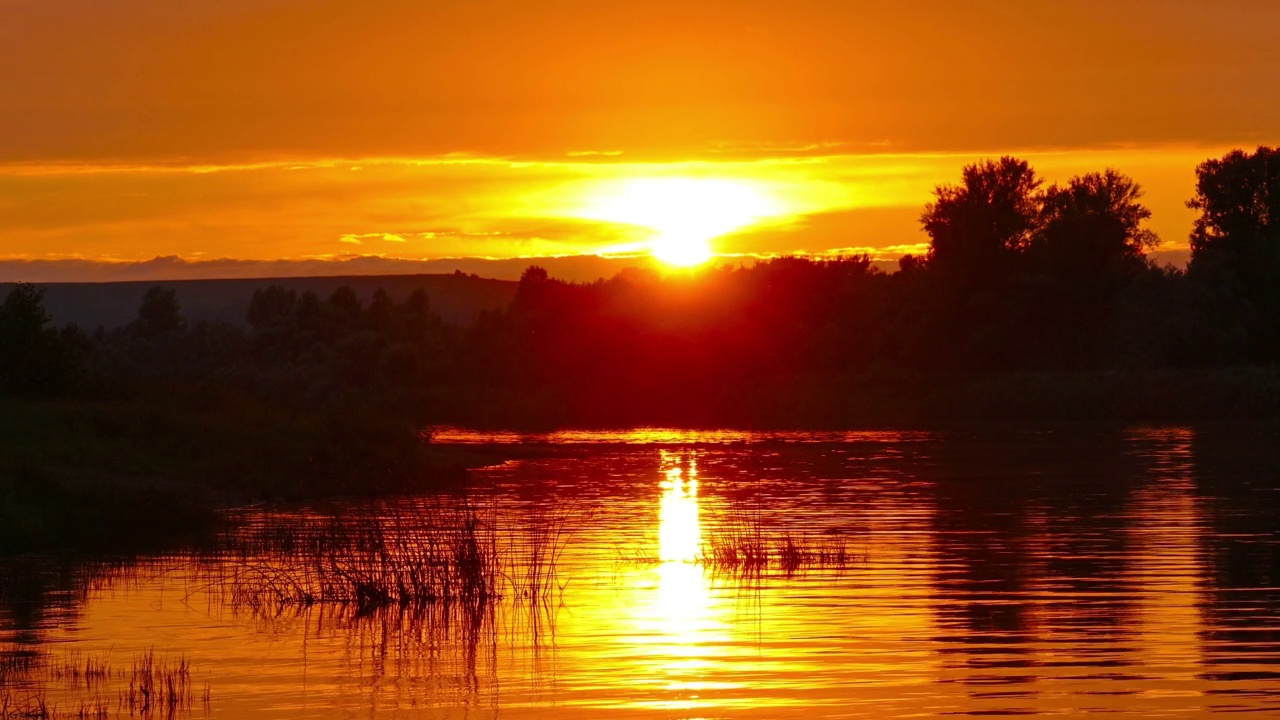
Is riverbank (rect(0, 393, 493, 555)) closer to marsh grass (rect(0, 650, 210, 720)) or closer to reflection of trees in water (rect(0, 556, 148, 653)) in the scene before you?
reflection of trees in water (rect(0, 556, 148, 653))

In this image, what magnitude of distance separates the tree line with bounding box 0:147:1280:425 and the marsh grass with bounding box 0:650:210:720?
6309 centimetres

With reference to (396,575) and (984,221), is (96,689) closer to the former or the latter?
(396,575)

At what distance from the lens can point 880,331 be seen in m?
88.4

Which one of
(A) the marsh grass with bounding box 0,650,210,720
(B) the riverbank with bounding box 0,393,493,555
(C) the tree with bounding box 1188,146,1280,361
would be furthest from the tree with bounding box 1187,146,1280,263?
(A) the marsh grass with bounding box 0,650,210,720

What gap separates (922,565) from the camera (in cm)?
2328

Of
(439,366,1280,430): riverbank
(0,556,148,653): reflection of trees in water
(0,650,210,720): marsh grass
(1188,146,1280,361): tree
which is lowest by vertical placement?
(0,650,210,720): marsh grass

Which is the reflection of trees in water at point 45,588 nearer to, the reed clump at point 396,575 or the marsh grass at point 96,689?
the marsh grass at point 96,689


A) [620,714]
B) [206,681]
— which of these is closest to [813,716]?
[620,714]

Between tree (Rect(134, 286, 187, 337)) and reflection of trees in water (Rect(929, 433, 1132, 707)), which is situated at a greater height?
tree (Rect(134, 286, 187, 337))

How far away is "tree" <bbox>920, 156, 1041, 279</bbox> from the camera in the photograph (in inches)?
3285

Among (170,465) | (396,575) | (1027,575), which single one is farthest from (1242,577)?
(170,465)

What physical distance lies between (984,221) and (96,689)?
2861 inches

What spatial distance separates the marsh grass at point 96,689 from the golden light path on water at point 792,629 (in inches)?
14.2

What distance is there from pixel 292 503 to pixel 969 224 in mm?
55013
